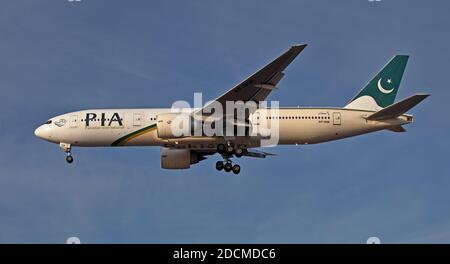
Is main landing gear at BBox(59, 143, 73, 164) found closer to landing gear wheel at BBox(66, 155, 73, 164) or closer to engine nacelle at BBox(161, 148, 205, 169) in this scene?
landing gear wheel at BBox(66, 155, 73, 164)

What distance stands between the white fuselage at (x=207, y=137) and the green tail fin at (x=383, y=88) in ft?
5.72

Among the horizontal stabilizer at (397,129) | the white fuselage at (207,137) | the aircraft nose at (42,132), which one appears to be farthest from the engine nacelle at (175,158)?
the horizontal stabilizer at (397,129)

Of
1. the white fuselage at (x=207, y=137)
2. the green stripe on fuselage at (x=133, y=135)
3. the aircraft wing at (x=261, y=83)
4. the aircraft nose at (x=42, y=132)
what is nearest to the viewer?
the aircraft wing at (x=261, y=83)

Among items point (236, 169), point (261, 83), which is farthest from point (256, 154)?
point (261, 83)

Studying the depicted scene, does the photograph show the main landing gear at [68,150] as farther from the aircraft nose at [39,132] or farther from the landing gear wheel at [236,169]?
the landing gear wheel at [236,169]

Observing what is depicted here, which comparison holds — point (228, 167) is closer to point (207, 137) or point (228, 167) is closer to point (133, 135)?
point (207, 137)

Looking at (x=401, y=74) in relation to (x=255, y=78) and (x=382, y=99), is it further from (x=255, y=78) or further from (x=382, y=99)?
(x=255, y=78)

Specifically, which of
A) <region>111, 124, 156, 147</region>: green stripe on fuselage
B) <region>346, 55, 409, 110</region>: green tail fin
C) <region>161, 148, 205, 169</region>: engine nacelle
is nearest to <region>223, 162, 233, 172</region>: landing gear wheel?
<region>161, 148, 205, 169</region>: engine nacelle

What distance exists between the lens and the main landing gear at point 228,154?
38000 millimetres

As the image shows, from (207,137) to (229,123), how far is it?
4.37 ft

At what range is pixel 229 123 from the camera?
36875 mm

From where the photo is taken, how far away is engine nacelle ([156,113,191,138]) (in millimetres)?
36394
